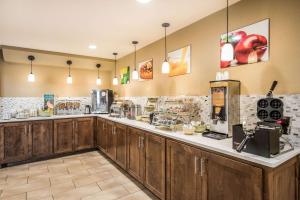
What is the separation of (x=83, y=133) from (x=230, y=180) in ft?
12.4

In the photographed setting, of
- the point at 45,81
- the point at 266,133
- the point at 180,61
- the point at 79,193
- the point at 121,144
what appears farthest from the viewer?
the point at 45,81

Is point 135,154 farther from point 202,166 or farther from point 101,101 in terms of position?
point 101,101

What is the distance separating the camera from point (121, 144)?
3.30m

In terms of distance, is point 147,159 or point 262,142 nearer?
point 262,142

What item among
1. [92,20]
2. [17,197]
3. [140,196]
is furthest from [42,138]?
[92,20]

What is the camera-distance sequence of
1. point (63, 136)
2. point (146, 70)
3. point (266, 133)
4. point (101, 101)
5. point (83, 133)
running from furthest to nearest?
point (101, 101) < point (83, 133) < point (63, 136) < point (146, 70) < point (266, 133)

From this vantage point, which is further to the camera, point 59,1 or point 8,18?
point 8,18

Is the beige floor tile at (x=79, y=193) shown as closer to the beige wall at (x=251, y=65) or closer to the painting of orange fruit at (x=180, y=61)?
the beige wall at (x=251, y=65)

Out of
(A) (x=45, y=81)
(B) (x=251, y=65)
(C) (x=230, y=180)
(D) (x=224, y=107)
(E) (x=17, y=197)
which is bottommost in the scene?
(E) (x=17, y=197)

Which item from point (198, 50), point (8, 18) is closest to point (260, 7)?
point (198, 50)

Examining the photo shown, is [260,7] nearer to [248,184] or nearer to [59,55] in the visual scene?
[248,184]

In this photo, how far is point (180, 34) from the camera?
3.06m

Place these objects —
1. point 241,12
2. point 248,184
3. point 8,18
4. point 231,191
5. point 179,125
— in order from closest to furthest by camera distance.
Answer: point 248,184, point 231,191, point 241,12, point 179,125, point 8,18

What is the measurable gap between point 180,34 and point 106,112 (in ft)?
9.93
